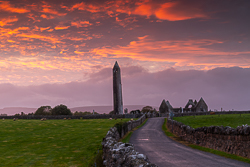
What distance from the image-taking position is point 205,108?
98375mm

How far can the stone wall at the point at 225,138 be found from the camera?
18297mm

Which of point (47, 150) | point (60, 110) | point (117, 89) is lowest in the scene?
point (47, 150)

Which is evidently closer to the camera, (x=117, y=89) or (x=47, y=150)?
(x=47, y=150)

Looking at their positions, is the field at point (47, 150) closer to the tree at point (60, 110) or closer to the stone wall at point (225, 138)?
the stone wall at point (225, 138)

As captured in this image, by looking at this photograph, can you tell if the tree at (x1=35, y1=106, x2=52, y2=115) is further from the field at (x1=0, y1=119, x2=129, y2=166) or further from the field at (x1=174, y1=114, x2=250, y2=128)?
the field at (x1=0, y1=119, x2=129, y2=166)

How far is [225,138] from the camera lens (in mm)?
21062

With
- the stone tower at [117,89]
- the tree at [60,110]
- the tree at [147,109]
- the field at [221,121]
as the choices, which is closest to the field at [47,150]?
→ the field at [221,121]

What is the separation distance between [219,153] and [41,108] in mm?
94054

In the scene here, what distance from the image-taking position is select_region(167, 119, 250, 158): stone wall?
60.0 feet

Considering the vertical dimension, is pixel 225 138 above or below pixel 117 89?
below

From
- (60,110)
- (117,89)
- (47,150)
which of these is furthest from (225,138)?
(60,110)

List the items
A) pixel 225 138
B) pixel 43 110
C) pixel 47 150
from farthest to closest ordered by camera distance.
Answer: pixel 43 110 → pixel 47 150 → pixel 225 138

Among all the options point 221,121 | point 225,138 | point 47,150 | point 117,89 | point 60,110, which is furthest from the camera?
point 60,110

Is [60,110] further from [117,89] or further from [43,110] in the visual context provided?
[117,89]
